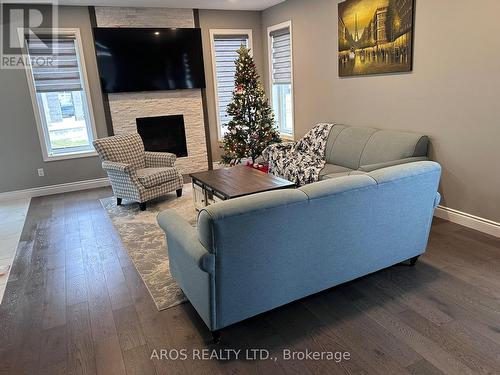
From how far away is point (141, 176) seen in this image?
4.44 m

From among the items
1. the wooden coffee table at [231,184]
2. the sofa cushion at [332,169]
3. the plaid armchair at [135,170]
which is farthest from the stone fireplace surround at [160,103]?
the sofa cushion at [332,169]

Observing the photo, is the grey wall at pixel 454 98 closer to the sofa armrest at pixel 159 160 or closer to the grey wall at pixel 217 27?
the grey wall at pixel 217 27

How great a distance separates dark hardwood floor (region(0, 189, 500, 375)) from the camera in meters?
1.90

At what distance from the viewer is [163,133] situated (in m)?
6.00

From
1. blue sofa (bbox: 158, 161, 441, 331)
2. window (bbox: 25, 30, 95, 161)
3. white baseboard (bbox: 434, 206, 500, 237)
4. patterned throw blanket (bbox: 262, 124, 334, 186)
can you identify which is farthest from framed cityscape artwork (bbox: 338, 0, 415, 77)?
window (bbox: 25, 30, 95, 161)

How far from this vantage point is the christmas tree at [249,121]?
213 inches

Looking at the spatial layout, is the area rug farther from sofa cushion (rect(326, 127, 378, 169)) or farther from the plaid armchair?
sofa cushion (rect(326, 127, 378, 169))

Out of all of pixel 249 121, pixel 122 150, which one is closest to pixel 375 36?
pixel 249 121

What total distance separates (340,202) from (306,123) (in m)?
3.75

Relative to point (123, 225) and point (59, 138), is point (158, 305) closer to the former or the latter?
point (123, 225)

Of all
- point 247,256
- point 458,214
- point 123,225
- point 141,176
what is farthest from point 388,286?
point 141,176

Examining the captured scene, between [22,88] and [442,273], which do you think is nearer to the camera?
[442,273]

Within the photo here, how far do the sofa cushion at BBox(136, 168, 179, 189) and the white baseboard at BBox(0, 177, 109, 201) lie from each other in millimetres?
1368

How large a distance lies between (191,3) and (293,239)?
467 centimetres
